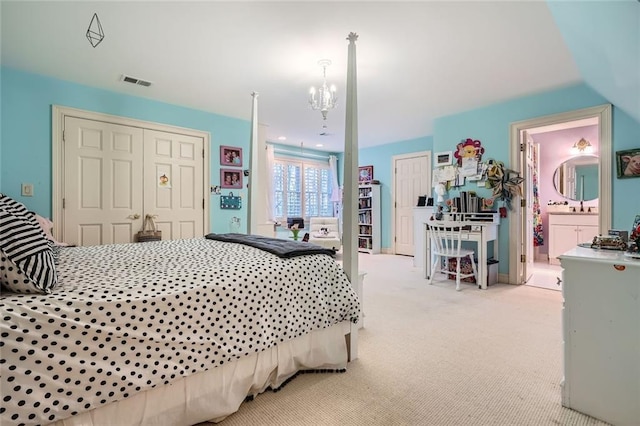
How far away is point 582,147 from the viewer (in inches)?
196

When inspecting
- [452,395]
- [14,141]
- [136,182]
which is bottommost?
[452,395]

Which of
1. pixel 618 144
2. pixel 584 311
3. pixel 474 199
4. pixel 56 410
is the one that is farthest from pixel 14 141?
pixel 618 144

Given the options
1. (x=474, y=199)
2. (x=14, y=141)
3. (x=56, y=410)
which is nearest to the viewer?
(x=56, y=410)

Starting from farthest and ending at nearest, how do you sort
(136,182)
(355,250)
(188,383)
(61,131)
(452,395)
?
(136,182)
(61,131)
(355,250)
(452,395)
(188,383)

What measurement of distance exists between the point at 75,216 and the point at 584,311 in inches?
169

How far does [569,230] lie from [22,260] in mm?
6378

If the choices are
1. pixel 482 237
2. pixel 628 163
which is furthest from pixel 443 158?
pixel 628 163

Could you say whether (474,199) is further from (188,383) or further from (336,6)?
(188,383)

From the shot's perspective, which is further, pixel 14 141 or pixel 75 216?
pixel 75 216

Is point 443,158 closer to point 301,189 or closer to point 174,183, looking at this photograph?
point 301,189

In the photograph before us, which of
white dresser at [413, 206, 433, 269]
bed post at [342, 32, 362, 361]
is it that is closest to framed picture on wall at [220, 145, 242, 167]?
bed post at [342, 32, 362, 361]

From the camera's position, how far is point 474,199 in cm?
410

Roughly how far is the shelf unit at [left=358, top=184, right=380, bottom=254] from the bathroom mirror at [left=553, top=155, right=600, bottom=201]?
125 inches

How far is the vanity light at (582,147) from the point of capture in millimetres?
4918
